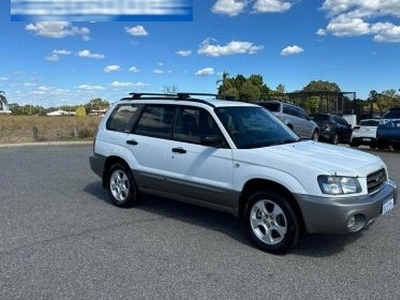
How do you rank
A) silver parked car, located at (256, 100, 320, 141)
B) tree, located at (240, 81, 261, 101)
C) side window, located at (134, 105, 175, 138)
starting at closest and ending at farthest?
side window, located at (134, 105, 175, 138), silver parked car, located at (256, 100, 320, 141), tree, located at (240, 81, 261, 101)

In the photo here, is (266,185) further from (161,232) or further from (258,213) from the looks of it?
(161,232)

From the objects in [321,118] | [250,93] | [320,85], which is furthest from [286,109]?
[320,85]

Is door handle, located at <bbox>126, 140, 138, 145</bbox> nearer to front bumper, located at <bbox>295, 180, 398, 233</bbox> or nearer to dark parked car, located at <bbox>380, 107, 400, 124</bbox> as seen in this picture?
front bumper, located at <bbox>295, 180, 398, 233</bbox>

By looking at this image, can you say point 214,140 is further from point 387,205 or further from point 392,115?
point 392,115

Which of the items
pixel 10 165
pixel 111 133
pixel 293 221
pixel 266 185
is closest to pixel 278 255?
pixel 293 221

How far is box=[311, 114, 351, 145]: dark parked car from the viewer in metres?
21.3

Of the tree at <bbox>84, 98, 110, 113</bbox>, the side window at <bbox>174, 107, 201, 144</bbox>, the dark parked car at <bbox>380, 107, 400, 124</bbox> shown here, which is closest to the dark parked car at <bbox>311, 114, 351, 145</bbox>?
the dark parked car at <bbox>380, 107, 400, 124</bbox>

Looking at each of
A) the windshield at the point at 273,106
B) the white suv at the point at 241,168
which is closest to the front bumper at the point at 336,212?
the white suv at the point at 241,168

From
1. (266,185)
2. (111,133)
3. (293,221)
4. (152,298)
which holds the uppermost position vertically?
(111,133)

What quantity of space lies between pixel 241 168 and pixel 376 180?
152cm

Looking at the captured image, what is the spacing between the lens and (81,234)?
562 centimetres

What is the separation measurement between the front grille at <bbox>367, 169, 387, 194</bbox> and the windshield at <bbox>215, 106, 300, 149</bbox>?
1.17 m

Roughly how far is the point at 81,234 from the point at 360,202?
3289 mm

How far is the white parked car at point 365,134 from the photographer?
1847 centimetres
